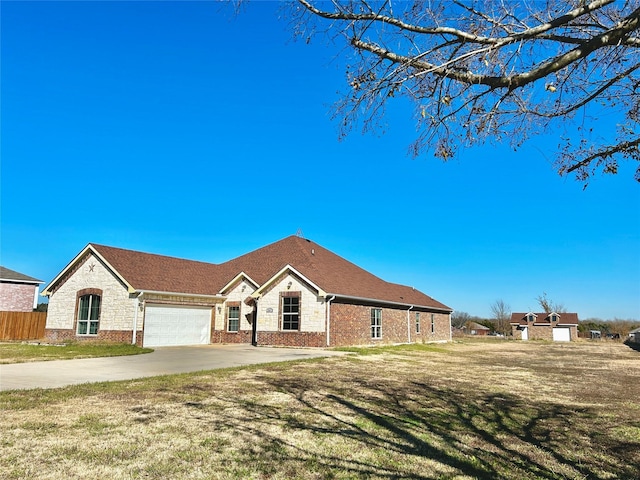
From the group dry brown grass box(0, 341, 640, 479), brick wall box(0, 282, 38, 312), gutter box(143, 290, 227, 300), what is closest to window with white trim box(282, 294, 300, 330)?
gutter box(143, 290, 227, 300)

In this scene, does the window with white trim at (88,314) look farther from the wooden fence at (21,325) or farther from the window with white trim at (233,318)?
the window with white trim at (233,318)

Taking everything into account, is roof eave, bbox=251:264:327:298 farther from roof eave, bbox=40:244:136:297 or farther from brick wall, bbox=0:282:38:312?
brick wall, bbox=0:282:38:312

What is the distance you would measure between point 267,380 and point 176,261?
63.3ft

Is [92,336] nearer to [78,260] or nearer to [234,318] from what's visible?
[78,260]

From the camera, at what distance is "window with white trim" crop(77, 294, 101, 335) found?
22.8m

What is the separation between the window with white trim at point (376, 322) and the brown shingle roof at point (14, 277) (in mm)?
27049

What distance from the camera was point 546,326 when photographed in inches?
2457

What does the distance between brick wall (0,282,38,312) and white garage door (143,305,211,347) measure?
18.1 metres

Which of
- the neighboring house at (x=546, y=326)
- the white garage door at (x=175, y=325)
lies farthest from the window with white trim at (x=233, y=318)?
the neighboring house at (x=546, y=326)

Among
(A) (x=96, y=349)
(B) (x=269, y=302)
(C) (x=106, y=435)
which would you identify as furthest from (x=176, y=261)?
(C) (x=106, y=435)

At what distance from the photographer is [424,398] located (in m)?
8.60

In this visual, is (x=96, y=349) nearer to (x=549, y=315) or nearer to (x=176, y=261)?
(x=176, y=261)

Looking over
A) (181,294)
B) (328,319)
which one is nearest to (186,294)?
(181,294)

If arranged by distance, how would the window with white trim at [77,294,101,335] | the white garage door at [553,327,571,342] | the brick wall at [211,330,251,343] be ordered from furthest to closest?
1. the white garage door at [553,327,571,342]
2. the brick wall at [211,330,251,343]
3. the window with white trim at [77,294,101,335]
